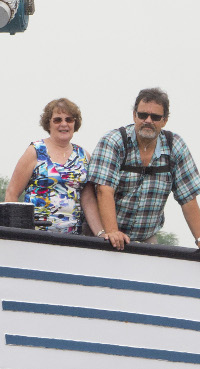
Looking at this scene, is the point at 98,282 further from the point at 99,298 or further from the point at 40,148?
the point at 40,148

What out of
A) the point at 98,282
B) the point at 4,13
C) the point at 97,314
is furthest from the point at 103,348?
the point at 4,13

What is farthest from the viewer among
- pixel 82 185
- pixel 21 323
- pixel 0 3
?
pixel 0 3

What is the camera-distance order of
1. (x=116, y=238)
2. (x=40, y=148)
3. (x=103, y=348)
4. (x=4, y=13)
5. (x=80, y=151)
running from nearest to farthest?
(x=116, y=238)
(x=103, y=348)
(x=40, y=148)
(x=80, y=151)
(x=4, y=13)

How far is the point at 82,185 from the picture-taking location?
6.02 meters

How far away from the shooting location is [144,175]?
6.05 metres

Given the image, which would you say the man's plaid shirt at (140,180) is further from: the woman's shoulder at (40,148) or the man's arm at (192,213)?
the woman's shoulder at (40,148)

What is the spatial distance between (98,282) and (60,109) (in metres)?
1.13

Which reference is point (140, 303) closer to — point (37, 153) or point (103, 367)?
point (103, 367)

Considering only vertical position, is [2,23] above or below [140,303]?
above

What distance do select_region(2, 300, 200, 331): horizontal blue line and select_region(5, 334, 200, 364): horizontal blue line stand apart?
0.16 metres

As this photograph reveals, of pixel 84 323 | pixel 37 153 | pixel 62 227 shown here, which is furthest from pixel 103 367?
pixel 37 153

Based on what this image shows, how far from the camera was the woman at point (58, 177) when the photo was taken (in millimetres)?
5934

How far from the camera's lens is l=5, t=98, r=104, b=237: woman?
5.93 meters

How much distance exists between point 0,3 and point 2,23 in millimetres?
168
